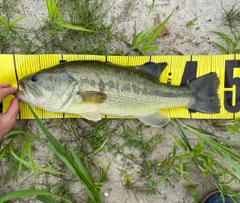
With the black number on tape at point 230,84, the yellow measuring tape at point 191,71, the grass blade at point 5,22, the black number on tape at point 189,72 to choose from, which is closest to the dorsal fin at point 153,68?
the yellow measuring tape at point 191,71

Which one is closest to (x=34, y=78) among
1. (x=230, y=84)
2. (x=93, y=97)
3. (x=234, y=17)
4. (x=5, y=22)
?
(x=93, y=97)

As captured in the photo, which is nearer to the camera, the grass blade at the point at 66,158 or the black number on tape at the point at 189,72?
the grass blade at the point at 66,158

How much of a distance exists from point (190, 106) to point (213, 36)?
103 centimetres

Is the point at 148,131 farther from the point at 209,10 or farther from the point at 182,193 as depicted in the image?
the point at 209,10

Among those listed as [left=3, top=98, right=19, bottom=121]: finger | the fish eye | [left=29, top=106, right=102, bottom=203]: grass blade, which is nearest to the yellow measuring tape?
[left=3, top=98, right=19, bottom=121]: finger

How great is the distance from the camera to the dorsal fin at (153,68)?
3.14m

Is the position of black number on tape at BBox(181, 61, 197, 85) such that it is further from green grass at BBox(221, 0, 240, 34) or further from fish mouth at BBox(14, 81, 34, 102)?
fish mouth at BBox(14, 81, 34, 102)

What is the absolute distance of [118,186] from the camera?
11.3 feet

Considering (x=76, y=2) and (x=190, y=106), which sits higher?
(x=76, y=2)

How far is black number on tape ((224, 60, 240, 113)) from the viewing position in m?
3.30


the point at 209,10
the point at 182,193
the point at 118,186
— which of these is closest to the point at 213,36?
the point at 209,10

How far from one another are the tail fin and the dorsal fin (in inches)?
16.0

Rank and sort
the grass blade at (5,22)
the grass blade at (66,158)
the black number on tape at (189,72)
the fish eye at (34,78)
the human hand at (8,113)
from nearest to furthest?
the grass blade at (66,158), the fish eye at (34,78), the human hand at (8,113), the grass blade at (5,22), the black number on tape at (189,72)

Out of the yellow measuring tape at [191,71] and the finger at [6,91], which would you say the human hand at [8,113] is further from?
the yellow measuring tape at [191,71]
